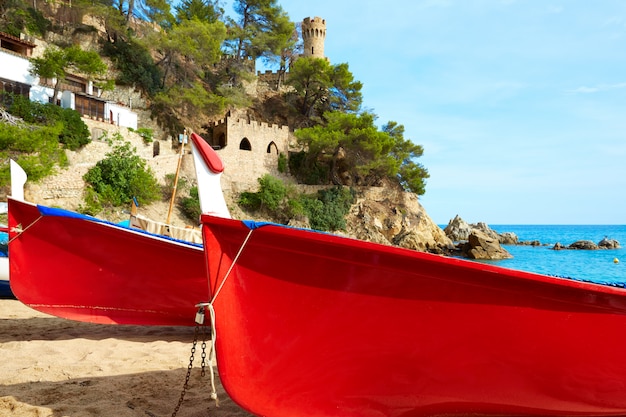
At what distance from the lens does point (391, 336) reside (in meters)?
3.04

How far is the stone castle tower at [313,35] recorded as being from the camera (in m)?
43.8

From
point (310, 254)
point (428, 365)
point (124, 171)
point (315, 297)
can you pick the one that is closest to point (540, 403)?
point (428, 365)

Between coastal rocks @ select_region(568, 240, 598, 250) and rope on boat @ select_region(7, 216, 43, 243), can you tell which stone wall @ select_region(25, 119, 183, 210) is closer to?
rope on boat @ select_region(7, 216, 43, 243)

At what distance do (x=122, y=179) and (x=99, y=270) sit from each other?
1517cm

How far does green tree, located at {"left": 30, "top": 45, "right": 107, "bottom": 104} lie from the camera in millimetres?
18922

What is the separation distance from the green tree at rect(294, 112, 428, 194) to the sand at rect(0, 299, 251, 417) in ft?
78.2

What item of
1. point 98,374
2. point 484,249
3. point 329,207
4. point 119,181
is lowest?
point 484,249

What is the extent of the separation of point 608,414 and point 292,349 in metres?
2.51

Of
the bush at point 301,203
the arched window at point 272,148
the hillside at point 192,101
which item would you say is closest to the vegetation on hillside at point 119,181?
the hillside at point 192,101

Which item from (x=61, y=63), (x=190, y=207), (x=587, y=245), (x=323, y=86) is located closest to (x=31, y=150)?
(x=61, y=63)

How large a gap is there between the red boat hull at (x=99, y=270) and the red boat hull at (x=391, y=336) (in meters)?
2.60

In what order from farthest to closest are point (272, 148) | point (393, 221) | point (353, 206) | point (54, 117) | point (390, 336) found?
point (272, 148)
point (353, 206)
point (393, 221)
point (54, 117)
point (390, 336)

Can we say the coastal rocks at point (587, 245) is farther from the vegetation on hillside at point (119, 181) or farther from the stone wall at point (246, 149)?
the vegetation on hillside at point (119, 181)

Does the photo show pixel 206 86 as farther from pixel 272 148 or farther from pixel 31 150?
pixel 31 150
